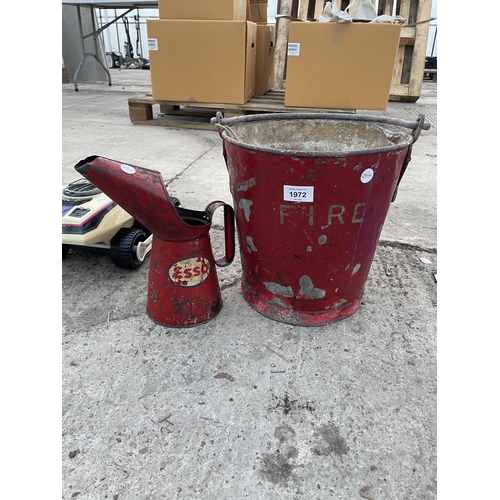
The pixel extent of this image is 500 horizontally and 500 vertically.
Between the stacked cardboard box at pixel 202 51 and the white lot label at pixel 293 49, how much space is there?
0.46 meters

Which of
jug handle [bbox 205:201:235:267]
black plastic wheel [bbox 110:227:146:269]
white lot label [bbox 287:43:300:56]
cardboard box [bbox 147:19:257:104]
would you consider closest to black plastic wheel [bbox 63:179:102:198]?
black plastic wheel [bbox 110:227:146:269]

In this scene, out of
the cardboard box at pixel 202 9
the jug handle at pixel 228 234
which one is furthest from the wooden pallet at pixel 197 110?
the jug handle at pixel 228 234

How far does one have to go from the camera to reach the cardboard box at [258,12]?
525 centimetres

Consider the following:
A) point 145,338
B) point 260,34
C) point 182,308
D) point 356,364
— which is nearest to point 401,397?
point 356,364

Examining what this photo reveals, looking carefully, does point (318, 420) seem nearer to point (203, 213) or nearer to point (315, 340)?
point (315, 340)

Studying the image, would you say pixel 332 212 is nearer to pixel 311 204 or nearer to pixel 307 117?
pixel 311 204

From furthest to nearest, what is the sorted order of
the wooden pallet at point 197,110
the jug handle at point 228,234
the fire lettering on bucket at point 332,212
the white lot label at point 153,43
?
the wooden pallet at point 197,110 → the white lot label at point 153,43 → the jug handle at point 228,234 → the fire lettering on bucket at point 332,212

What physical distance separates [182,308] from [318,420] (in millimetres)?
698

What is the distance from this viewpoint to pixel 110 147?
12.9ft

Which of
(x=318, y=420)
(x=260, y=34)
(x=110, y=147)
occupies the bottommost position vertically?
(x=318, y=420)

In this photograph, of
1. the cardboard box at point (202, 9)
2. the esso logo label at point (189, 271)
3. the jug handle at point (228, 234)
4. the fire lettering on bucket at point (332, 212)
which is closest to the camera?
the fire lettering on bucket at point (332, 212)

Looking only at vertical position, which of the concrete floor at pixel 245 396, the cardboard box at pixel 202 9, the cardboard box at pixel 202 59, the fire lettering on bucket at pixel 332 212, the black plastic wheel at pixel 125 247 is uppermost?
→ the cardboard box at pixel 202 9

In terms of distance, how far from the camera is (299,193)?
132 centimetres

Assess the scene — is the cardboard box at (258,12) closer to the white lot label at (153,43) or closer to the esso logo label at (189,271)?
the white lot label at (153,43)
